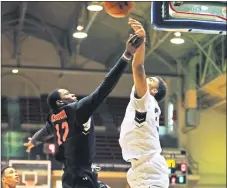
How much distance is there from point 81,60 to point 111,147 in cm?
235

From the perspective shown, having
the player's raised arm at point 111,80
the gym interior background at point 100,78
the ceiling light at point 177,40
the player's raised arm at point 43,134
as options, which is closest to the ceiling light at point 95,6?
the gym interior background at point 100,78

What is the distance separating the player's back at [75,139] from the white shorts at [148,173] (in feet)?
1.19

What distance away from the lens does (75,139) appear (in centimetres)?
426

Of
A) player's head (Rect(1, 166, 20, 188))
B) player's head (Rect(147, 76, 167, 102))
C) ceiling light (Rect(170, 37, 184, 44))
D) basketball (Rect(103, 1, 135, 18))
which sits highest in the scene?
ceiling light (Rect(170, 37, 184, 44))

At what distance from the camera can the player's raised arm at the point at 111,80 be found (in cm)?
401

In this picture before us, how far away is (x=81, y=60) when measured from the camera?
52.9 feet

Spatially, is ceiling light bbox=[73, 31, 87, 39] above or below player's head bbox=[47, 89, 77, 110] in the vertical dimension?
above

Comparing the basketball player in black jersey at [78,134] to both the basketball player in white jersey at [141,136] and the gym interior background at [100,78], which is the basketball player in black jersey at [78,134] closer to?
the basketball player in white jersey at [141,136]

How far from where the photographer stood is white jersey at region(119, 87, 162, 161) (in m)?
4.04

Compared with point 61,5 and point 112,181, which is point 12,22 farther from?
point 112,181

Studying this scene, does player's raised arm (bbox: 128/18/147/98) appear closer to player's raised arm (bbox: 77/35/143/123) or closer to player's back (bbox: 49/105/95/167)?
player's raised arm (bbox: 77/35/143/123)

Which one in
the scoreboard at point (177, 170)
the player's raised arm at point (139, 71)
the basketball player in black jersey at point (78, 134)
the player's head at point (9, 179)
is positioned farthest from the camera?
the scoreboard at point (177, 170)

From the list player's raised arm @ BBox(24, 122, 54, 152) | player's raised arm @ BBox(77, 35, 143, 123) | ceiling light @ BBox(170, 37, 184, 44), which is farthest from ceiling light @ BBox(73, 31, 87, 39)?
player's raised arm @ BBox(77, 35, 143, 123)

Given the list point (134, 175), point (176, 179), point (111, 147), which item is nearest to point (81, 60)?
point (111, 147)
